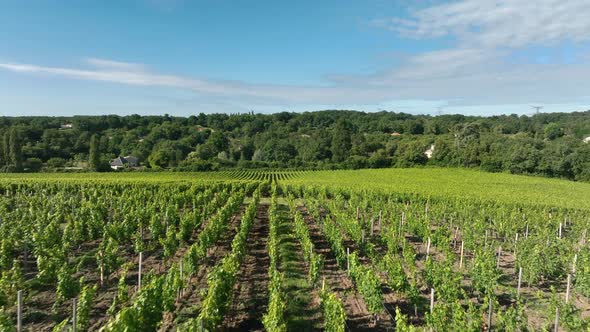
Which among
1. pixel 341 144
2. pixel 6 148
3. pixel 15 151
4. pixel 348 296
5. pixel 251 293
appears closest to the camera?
pixel 348 296

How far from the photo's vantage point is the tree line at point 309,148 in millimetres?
64812

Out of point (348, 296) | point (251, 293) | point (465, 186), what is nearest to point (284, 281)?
point (251, 293)

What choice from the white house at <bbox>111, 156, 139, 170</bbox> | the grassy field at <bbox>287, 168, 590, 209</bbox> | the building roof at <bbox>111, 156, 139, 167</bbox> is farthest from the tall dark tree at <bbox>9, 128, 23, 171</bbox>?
the grassy field at <bbox>287, 168, 590, 209</bbox>

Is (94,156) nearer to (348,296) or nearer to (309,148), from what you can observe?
(309,148)

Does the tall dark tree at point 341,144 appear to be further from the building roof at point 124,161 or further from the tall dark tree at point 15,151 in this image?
the tall dark tree at point 15,151

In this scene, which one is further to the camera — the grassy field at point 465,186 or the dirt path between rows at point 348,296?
the grassy field at point 465,186

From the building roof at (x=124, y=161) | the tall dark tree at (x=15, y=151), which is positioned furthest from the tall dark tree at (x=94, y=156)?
the building roof at (x=124, y=161)

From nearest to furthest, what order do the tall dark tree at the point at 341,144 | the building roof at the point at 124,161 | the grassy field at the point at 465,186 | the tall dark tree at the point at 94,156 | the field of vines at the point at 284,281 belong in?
1. the field of vines at the point at 284,281
2. the grassy field at the point at 465,186
3. the tall dark tree at the point at 94,156
4. the building roof at the point at 124,161
5. the tall dark tree at the point at 341,144

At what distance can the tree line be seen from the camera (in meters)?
64.8

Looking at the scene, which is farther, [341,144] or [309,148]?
[309,148]

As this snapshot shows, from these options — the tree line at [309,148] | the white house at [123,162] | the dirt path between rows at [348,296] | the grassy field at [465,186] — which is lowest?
the white house at [123,162]

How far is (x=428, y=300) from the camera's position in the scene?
456 inches

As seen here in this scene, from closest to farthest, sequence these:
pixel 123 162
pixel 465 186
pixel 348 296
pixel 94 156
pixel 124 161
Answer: pixel 348 296
pixel 465 186
pixel 94 156
pixel 123 162
pixel 124 161

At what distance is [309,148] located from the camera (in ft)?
318
